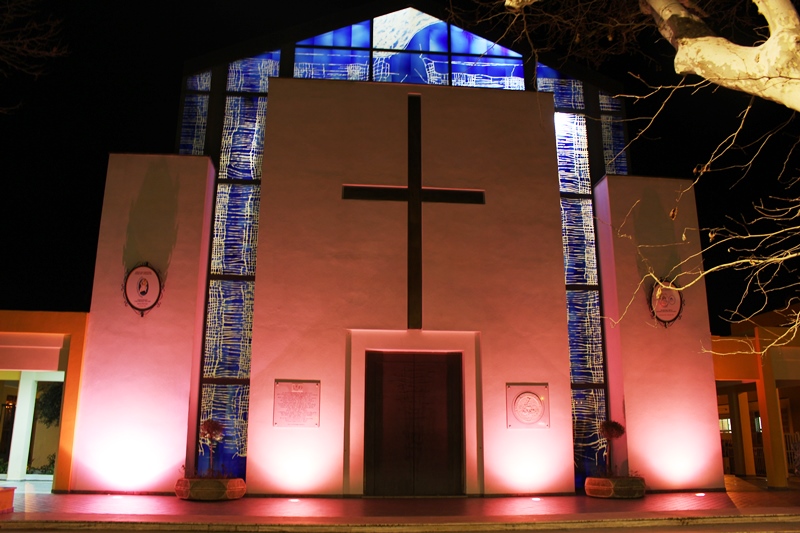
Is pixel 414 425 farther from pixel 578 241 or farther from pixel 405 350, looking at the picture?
pixel 578 241

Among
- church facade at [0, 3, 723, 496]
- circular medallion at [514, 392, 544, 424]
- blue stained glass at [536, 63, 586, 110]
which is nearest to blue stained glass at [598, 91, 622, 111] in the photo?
blue stained glass at [536, 63, 586, 110]

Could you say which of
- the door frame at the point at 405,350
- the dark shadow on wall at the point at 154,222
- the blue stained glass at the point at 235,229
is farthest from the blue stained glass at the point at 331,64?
the door frame at the point at 405,350

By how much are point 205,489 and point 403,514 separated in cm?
314

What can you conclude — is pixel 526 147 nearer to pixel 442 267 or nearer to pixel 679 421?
pixel 442 267

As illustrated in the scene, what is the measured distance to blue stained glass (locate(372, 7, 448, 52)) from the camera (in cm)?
1339

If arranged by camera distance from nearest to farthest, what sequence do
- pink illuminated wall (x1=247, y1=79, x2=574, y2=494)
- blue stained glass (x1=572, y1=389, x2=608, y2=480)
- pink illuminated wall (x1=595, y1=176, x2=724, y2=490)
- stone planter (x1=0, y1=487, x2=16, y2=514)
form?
1. stone planter (x1=0, y1=487, x2=16, y2=514)
2. pink illuminated wall (x1=247, y1=79, x2=574, y2=494)
3. pink illuminated wall (x1=595, y1=176, x2=724, y2=490)
4. blue stained glass (x1=572, y1=389, x2=608, y2=480)

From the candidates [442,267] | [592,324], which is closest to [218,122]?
[442,267]

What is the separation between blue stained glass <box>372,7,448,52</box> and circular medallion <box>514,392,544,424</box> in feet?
21.6

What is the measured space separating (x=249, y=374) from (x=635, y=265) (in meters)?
6.79

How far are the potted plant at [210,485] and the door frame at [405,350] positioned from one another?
1.66 m

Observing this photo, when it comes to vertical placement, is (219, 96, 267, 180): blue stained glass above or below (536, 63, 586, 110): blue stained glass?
below

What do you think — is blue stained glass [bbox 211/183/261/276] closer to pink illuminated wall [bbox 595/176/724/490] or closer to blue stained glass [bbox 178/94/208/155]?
blue stained glass [bbox 178/94/208/155]

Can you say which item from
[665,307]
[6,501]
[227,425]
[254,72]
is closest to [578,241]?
[665,307]

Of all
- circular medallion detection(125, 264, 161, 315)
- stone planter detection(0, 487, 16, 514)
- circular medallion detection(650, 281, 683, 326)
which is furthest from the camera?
circular medallion detection(650, 281, 683, 326)
